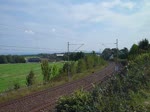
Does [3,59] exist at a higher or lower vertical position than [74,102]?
lower

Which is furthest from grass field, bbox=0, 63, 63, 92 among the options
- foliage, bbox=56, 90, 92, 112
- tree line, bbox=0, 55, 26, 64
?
tree line, bbox=0, 55, 26, 64

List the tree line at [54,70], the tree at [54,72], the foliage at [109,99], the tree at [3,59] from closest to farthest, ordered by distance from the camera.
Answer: the foliage at [109,99] → the tree line at [54,70] → the tree at [54,72] → the tree at [3,59]

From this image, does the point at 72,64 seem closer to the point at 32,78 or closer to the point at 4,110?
the point at 32,78

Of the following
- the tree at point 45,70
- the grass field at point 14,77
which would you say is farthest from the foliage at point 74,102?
the grass field at point 14,77

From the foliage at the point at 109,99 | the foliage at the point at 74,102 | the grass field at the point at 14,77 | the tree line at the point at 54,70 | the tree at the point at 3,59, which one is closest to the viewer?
the foliage at the point at 109,99

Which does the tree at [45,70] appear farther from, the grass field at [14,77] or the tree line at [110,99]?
the tree line at [110,99]

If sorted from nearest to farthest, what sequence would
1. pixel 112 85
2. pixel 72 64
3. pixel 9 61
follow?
1. pixel 112 85
2. pixel 72 64
3. pixel 9 61

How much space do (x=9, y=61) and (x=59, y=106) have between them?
15497cm

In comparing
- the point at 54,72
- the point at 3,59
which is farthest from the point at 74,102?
the point at 3,59

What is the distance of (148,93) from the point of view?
46.1 ft

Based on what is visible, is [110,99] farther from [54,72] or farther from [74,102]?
[54,72]

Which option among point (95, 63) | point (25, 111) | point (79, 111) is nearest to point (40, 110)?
point (25, 111)

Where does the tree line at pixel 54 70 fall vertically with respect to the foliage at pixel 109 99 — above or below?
below

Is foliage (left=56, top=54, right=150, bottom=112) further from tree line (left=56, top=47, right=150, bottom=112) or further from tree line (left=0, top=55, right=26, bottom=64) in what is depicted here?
tree line (left=0, top=55, right=26, bottom=64)
